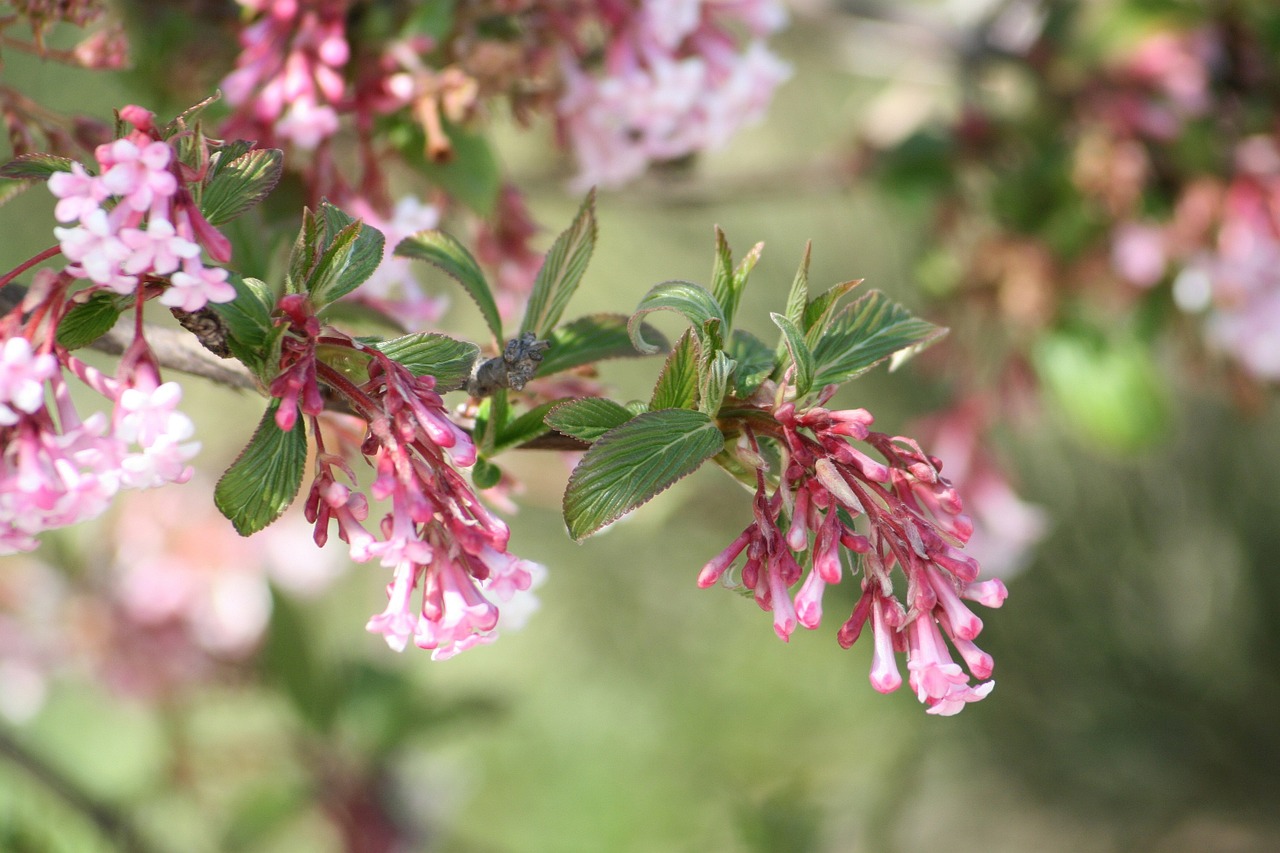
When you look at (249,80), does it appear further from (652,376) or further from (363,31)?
(652,376)

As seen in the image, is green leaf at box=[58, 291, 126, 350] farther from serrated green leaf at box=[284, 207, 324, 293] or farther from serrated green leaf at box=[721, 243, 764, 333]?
serrated green leaf at box=[721, 243, 764, 333]

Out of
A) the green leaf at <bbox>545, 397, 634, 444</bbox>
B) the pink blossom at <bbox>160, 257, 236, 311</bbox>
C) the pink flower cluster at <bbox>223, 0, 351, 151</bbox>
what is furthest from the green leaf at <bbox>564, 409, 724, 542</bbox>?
the pink flower cluster at <bbox>223, 0, 351, 151</bbox>

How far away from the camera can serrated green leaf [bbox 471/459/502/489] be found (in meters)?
0.41

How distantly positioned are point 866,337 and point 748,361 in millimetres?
41

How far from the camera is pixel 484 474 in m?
0.41

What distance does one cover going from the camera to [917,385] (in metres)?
1.77

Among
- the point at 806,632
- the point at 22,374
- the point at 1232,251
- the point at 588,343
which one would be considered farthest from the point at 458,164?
the point at 806,632

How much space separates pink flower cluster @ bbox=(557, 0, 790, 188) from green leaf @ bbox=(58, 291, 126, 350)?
0.33 meters

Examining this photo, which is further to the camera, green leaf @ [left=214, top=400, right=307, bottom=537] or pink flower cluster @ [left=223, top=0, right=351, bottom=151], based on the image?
pink flower cluster @ [left=223, top=0, right=351, bottom=151]

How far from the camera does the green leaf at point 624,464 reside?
359 mm

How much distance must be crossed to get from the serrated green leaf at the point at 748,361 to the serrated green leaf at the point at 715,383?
13 millimetres

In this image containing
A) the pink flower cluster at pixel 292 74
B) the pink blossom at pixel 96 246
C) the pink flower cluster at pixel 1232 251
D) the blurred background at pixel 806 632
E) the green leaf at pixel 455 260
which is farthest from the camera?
the blurred background at pixel 806 632

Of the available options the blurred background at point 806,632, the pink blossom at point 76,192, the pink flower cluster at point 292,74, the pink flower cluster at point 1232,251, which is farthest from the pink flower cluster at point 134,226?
the pink flower cluster at point 1232,251

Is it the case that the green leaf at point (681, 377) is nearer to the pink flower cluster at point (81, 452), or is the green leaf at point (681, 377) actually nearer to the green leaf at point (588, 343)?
the green leaf at point (588, 343)
